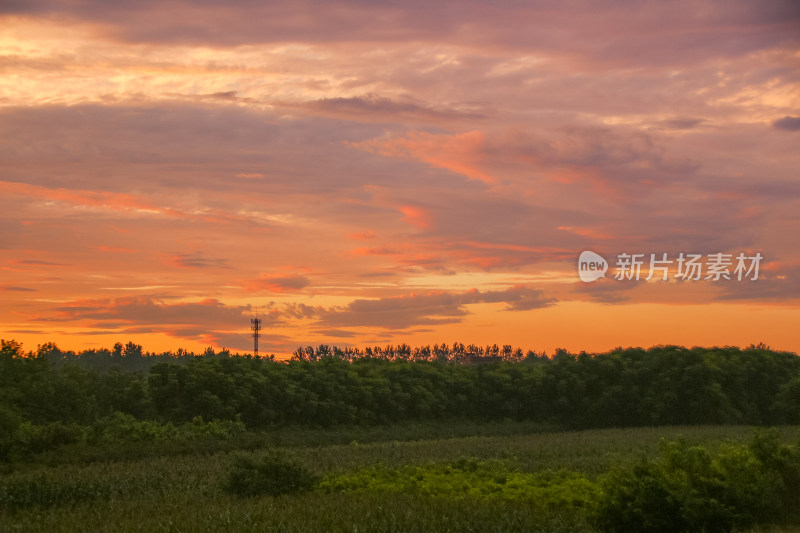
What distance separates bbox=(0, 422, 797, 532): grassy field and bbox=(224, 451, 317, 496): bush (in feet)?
1.53

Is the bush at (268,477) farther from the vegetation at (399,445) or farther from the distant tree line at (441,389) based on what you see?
the distant tree line at (441,389)

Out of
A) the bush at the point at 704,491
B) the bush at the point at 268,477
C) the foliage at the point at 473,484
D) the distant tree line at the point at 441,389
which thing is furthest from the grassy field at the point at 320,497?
the distant tree line at the point at 441,389

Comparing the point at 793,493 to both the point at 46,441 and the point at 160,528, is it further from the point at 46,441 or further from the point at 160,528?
the point at 46,441

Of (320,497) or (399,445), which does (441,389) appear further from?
(320,497)

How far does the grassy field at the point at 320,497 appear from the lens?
1603cm

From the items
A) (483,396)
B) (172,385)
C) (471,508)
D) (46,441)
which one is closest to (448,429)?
(483,396)

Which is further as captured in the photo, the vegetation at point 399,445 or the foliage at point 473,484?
the foliage at point 473,484

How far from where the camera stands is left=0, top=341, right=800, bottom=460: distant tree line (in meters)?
53.3

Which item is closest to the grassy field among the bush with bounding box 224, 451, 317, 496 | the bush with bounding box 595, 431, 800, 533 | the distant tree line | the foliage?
the foliage

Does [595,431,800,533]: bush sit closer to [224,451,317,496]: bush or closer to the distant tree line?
Result: [224,451,317,496]: bush

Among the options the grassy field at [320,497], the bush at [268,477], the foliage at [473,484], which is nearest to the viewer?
the grassy field at [320,497]

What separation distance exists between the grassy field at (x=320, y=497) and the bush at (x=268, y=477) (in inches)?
18.3

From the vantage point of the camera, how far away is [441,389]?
7069cm

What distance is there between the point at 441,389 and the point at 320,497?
51428mm
